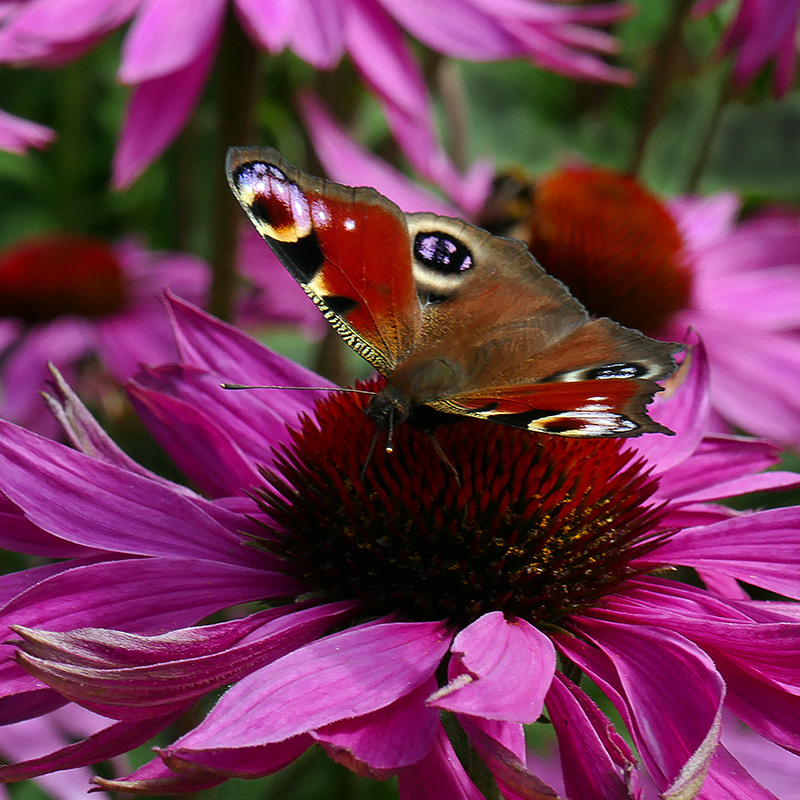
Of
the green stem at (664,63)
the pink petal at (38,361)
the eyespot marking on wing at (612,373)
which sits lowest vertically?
the pink petal at (38,361)

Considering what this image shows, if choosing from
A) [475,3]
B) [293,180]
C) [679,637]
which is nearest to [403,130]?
[475,3]

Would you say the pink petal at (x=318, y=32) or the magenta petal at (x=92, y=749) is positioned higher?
the pink petal at (x=318, y=32)

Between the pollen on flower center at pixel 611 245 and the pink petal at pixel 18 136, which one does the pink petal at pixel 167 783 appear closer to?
the pink petal at pixel 18 136

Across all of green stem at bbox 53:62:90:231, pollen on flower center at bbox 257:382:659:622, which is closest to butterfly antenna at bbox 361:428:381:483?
pollen on flower center at bbox 257:382:659:622

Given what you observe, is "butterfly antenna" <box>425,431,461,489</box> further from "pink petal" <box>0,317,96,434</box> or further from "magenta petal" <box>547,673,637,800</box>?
"pink petal" <box>0,317,96,434</box>

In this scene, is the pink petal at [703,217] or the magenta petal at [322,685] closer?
the magenta petal at [322,685]

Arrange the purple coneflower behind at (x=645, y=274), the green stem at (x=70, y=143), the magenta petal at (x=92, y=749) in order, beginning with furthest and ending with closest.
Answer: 1. the green stem at (x=70, y=143)
2. the purple coneflower behind at (x=645, y=274)
3. the magenta petal at (x=92, y=749)

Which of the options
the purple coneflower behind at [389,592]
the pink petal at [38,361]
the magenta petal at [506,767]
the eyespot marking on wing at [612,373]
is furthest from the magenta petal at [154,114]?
the magenta petal at [506,767]

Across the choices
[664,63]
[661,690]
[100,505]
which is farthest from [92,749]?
[664,63]
